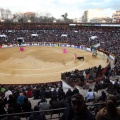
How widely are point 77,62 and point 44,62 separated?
6770 mm

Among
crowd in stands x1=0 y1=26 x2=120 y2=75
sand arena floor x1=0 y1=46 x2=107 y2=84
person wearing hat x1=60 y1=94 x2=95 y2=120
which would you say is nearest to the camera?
person wearing hat x1=60 y1=94 x2=95 y2=120

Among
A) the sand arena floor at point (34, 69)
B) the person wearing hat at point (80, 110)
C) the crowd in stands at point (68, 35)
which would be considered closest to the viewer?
the person wearing hat at point (80, 110)

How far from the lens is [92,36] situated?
63438 millimetres

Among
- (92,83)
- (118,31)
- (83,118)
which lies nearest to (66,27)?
(118,31)

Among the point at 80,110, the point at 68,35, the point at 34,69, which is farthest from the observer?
the point at 68,35

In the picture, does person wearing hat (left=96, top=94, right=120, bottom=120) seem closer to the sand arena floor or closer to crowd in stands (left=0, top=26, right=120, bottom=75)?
the sand arena floor

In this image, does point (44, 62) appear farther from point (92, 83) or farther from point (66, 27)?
point (66, 27)

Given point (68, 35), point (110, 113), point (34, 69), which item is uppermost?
point (110, 113)

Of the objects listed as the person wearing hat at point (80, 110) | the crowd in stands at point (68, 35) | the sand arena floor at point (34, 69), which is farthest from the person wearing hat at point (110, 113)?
the crowd in stands at point (68, 35)

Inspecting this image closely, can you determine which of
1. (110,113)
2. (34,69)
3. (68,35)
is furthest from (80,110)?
(68,35)

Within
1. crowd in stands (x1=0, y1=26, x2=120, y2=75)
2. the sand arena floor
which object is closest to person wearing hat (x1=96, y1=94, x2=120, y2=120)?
the sand arena floor

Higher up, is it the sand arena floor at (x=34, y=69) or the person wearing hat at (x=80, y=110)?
the person wearing hat at (x=80, y=110)

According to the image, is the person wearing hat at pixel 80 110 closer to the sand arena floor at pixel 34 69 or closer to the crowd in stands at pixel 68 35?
the sand arena floor at pixel 34 69

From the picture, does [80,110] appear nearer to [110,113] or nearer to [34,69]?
[110,113]
